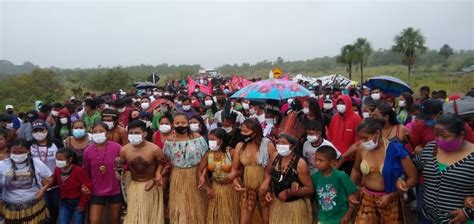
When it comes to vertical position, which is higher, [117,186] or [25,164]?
[25,164]

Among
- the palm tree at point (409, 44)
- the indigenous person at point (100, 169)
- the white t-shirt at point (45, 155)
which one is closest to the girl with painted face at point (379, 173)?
the indigenous person at point (100, 169)

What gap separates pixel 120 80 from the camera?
36938 mm

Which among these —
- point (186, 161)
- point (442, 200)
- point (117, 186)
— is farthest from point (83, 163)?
point (442, 200)

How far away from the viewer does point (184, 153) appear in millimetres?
4883

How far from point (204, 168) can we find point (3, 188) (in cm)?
243

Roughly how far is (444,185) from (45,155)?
4.80 metres

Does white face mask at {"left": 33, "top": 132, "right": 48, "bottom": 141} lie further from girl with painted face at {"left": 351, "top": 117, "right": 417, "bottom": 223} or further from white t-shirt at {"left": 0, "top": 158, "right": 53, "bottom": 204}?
girl with painted face at {"left": 351, "top": 117, "right": 417, "bottom": 223}

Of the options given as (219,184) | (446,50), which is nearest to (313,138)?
(219,184)

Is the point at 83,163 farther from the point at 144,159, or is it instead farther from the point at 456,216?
the point at 456,216

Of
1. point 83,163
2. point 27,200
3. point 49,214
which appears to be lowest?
point 49,214

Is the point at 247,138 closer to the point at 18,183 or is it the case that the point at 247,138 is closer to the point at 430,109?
the point at 430,109

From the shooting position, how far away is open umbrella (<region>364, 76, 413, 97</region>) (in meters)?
7.22

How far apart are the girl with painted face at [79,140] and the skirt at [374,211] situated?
367cm

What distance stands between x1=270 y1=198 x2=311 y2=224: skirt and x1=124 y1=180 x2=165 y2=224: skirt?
154cm
